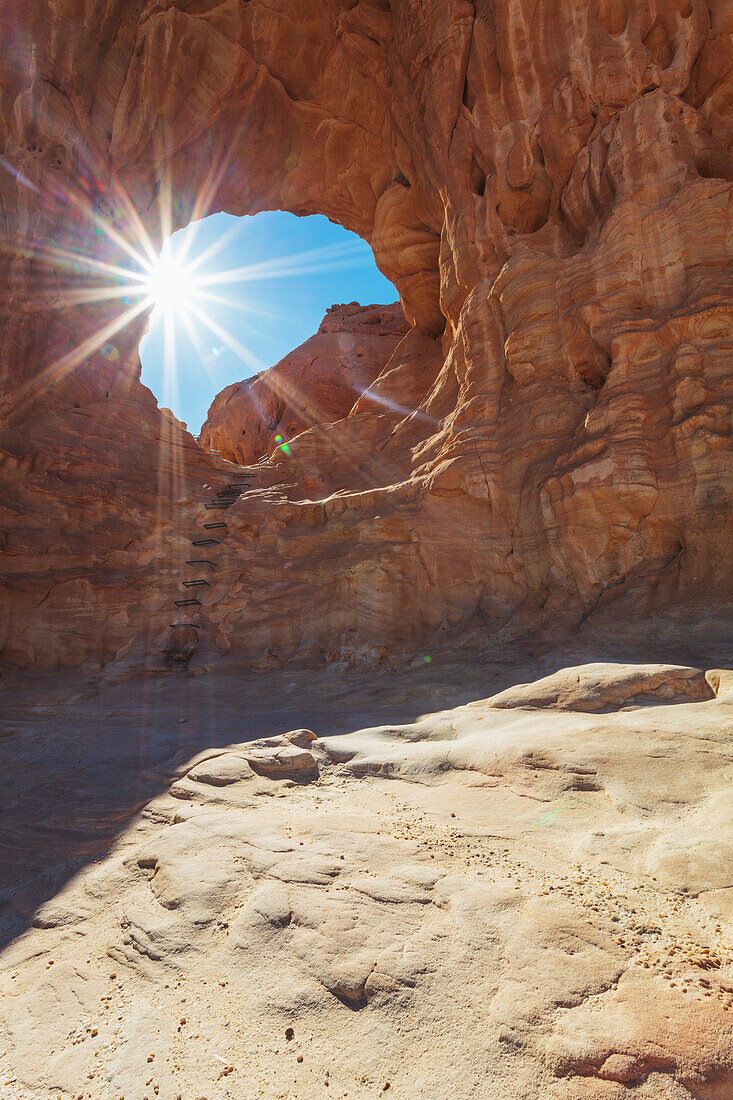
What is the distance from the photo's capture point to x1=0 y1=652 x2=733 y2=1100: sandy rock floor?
245 cm

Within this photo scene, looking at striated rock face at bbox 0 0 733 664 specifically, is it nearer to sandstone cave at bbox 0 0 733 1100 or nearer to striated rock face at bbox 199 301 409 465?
sandstone cave at bbox 0 0 733 1100

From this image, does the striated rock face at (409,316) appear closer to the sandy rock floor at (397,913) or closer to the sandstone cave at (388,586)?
the sandstone cave at (388,586)

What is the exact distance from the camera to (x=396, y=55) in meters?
21.1

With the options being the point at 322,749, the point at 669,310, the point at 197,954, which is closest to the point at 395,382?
the point at 669,310

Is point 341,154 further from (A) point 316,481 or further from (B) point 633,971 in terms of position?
(B) point 633,971

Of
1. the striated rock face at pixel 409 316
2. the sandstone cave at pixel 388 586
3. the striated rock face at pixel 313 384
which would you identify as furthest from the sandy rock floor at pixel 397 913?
the striated rock face at pixel 313 384

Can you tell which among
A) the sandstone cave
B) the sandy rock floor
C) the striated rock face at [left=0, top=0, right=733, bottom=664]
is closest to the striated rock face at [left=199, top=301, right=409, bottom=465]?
the sandstone cave

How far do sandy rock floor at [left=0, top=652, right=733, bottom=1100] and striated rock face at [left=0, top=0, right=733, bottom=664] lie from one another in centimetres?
585

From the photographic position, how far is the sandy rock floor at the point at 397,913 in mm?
2453

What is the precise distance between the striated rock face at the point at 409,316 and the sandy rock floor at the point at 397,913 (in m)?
5.85

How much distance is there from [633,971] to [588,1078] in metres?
A: 0.66

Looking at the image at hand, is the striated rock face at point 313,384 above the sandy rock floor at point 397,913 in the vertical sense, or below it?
above

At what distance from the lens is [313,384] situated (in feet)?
127

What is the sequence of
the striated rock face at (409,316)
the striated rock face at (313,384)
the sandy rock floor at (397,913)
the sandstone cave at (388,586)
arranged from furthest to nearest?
the striated rock face at (313,384) → the striated rock face at (409,316) → the sandstone cave at (388,586) → the sandy rock floor at (397,913)
